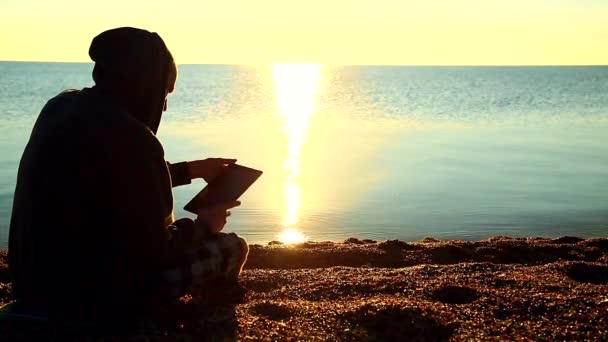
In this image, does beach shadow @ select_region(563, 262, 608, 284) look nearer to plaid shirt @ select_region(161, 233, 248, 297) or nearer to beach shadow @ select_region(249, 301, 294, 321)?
beach shadow @ select_region(249, 301, 294, 321)

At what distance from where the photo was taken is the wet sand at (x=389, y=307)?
154 inches

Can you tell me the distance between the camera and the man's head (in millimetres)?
3648

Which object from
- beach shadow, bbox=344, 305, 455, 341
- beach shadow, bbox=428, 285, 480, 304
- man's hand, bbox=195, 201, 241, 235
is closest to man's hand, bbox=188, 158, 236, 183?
man's hand, bbox=195, 201, 241, 235

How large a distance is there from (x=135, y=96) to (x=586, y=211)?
9018mm

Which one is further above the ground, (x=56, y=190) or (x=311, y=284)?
(x=56, y=190)

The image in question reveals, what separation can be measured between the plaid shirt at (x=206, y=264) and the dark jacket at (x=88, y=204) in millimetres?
250

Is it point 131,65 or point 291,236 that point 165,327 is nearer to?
point 131,65

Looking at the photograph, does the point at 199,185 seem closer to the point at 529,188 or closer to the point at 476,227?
the point at 476,227

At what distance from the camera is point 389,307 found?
4.30 meters

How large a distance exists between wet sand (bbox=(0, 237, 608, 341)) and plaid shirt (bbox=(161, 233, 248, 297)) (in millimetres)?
221

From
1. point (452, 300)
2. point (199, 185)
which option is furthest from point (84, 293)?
point (199, 185)

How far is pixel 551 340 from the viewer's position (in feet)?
12.7

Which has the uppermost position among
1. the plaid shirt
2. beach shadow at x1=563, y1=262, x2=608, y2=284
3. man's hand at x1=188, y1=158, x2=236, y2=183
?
man's hand at x1=188, y1=158, x2=236, y2=183

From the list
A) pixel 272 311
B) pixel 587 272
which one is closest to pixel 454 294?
pixel 272 311
